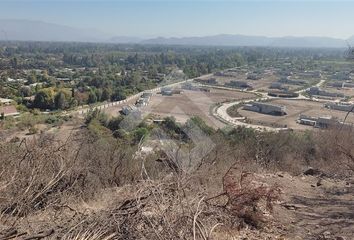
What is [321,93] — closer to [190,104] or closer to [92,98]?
[190,104]

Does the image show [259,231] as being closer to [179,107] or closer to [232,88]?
[179,107]

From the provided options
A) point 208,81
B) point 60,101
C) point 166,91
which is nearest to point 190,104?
point 166,91

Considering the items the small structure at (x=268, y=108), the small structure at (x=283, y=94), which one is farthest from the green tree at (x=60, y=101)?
the small structure at (x=283, y=94)

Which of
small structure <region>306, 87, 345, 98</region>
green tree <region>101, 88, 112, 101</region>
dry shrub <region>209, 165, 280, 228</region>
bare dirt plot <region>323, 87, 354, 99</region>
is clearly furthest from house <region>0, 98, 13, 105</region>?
bare dirt plot <region>323, 87, 354, 99</region>

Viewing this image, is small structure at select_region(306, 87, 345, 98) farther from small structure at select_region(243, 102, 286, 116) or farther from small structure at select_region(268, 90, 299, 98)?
small structure at select_region(243, 102, 286, 116)

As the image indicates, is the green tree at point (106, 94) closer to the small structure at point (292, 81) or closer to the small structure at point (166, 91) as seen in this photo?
the small structure at point (166, 91)

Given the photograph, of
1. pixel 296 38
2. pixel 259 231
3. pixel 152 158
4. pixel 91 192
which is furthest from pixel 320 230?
pixel 296 38
